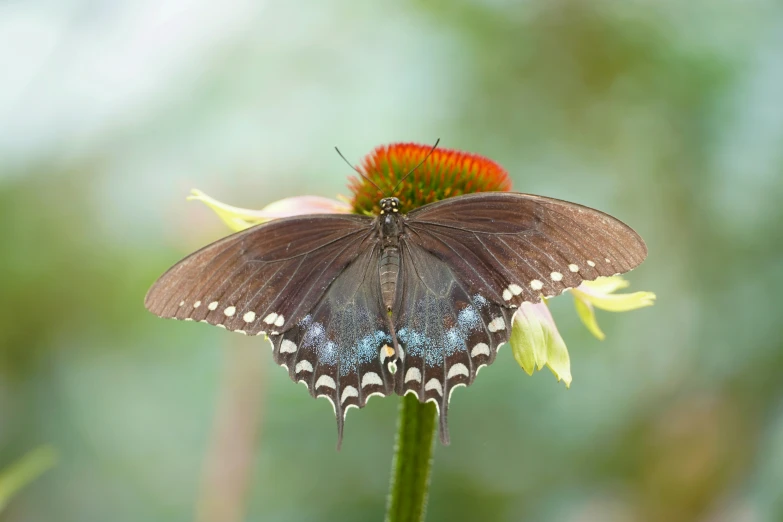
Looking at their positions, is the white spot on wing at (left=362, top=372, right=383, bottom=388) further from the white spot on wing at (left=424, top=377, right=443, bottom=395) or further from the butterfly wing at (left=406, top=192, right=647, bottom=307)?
the butterfly wing at (left=406, top=192, right=647, bottom=307)

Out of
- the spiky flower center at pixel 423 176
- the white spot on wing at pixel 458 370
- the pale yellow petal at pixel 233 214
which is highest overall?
the spiky flower center at pixel 423 176

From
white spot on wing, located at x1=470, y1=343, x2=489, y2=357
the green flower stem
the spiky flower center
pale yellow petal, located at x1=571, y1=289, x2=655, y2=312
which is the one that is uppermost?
the spiky flower center

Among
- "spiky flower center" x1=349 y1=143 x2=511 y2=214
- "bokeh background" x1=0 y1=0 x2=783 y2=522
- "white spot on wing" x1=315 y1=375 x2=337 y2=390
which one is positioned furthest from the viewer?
"bokeh background" x1=0 y1=0 x2=783 y2=522

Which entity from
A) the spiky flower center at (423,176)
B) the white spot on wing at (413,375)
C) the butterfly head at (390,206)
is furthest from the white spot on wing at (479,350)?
the spiky flower center at (423,176)

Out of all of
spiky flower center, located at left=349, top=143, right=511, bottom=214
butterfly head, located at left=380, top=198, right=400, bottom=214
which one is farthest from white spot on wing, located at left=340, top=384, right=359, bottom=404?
spiky flower center, located at left=349, top=143, right=511, bottom=214

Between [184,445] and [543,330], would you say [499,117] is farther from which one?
[543,330]

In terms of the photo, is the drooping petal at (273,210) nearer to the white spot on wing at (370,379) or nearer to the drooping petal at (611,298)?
the white spot on wing at (370,379)
